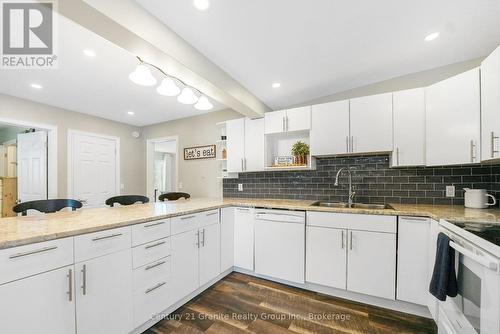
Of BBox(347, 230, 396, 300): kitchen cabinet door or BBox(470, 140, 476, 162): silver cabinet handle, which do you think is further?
BBox(347, 230, 396, 300): kitchen cabinet door

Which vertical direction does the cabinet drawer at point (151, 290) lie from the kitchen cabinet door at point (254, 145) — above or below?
below

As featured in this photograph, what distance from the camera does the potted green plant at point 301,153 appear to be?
8.98 ft

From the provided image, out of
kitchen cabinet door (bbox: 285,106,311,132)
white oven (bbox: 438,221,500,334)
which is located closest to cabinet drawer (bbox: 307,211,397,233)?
white oven (bbox: 438,221,500,334)

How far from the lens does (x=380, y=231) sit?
6.23 feet

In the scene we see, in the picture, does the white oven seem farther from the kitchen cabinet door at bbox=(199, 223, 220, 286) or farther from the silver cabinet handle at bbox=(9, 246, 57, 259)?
the silver cabinet handle at bbox=(9, 246, 57, 259)

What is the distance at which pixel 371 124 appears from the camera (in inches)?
89.8

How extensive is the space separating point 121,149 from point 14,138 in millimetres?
2570

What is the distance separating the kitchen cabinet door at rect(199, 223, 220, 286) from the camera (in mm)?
2143

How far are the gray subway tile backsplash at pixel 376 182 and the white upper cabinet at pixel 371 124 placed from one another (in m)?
0.30

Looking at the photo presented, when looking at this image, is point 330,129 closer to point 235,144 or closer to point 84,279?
point 235,144

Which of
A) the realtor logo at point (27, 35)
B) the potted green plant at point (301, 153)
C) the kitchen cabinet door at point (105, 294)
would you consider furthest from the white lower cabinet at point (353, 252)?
the realtor logo at point (27, 35)

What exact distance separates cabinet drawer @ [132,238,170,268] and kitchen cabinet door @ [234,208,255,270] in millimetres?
1018

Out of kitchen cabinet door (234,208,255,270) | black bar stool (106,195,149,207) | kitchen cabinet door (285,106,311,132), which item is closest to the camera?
black bar stool (106,195,149,207)

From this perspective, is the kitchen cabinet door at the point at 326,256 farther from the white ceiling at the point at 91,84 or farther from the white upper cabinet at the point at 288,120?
the white ceiling at the point at 91,84
